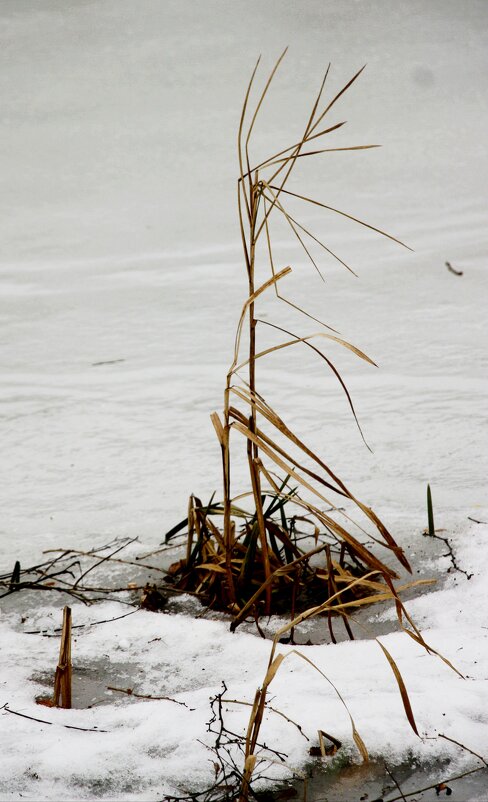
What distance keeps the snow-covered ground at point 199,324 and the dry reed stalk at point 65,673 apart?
4 centimetres

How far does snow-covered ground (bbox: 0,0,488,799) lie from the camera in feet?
3.91

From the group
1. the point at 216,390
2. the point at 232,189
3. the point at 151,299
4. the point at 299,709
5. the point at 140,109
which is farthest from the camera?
the point at 140,109

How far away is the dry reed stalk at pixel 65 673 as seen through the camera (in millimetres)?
1192

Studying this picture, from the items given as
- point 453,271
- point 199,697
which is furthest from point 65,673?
point 453,271

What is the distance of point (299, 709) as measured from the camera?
1.14m

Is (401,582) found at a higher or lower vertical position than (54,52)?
lower

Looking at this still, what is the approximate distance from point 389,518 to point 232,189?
289 centimetres

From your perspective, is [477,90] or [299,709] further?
[477,90]

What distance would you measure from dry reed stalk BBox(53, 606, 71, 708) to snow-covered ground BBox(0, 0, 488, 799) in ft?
0.14

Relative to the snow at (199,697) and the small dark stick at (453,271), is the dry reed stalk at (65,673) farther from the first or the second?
the small dark stick at (453,271)

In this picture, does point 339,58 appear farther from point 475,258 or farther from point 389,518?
point 389,518

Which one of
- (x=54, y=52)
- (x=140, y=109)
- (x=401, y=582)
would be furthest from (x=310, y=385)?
(x=54, y=52)

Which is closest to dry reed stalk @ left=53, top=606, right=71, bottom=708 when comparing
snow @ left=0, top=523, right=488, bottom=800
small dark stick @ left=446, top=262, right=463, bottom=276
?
snow @ left=0, top=523, right=488, bottom=800

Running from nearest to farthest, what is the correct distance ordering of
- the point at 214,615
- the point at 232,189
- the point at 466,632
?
1. the point at 466,632
2. the point at 214,615
3. the point at 232,189
